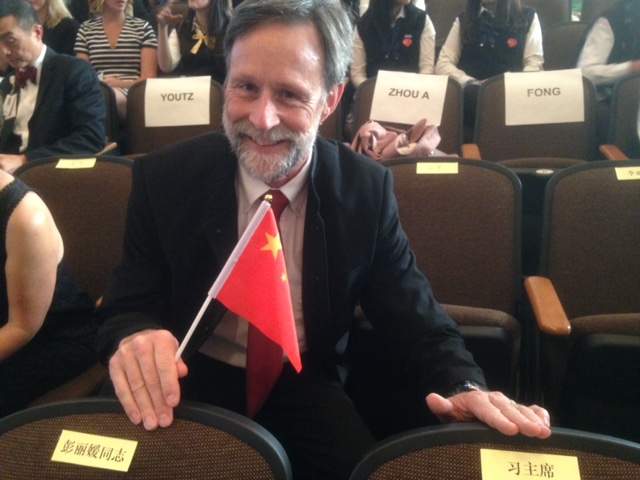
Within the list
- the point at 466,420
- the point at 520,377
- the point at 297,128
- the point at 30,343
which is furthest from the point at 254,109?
the point at 520,377

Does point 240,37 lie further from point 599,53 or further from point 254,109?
point 599,53

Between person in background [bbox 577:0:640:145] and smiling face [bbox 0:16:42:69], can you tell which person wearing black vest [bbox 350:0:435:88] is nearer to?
person in background [bbox 577:0:640:145]

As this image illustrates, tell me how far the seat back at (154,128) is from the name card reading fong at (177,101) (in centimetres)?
3

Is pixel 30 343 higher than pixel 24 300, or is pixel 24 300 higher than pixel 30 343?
pixel 24 300

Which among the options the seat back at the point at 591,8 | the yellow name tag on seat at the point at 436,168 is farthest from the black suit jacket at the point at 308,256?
the seat back at the point at 591,8

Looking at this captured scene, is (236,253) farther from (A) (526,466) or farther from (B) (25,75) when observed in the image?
(B) (25,75)

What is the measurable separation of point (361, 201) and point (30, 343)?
2.96 ft

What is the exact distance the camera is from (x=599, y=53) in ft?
10.0

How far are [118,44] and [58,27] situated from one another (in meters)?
0.66

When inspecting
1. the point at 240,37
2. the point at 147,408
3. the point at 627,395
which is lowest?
the point at 627,395

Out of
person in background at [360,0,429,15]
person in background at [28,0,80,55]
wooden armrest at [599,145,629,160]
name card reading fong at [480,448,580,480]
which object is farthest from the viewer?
person in background at [360,0,429,15]

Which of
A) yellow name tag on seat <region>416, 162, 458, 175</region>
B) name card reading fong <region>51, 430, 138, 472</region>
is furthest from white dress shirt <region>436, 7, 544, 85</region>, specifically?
name card reading fong <region>51, 430, 138, 472</region>

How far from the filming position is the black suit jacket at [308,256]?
1.10 meters

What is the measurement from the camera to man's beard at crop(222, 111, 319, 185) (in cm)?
105
